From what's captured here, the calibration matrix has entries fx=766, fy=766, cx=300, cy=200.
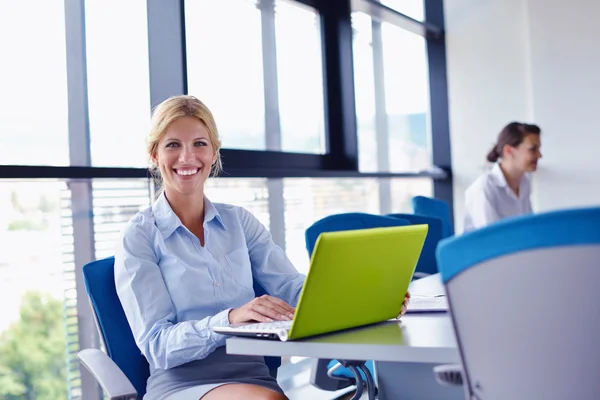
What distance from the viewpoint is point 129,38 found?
A: 3.41 meters

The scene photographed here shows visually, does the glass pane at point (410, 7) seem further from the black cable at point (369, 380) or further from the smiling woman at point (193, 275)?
the black cable at point (369, 380)

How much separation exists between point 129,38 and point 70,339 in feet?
4.37

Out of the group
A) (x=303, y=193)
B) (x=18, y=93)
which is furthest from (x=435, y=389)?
(x=303, y=193)

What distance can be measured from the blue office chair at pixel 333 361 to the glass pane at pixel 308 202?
109 cm

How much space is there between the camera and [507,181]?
5.17 m

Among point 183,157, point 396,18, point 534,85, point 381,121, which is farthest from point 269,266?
point 534,85

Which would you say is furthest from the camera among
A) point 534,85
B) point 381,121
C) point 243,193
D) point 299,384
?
point 534,85

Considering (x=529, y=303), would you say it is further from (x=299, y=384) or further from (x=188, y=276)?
(x=299, y=384)

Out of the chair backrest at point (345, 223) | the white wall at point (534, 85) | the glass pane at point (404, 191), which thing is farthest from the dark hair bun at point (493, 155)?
the chair backrest at point (345, 223)

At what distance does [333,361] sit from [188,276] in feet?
2.63

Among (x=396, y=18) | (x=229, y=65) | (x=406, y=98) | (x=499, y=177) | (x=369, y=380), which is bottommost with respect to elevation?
(x=369, y=380)

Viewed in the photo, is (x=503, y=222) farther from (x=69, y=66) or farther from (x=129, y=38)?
(x=129, y=38)

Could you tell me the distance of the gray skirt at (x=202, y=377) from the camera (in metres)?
1.99

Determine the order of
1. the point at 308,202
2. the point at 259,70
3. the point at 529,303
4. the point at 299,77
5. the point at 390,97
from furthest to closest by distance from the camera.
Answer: the point at 390,97 → the point at 299,77 → the point at 308,202 → the point at 259,70 → the point at 529,303
